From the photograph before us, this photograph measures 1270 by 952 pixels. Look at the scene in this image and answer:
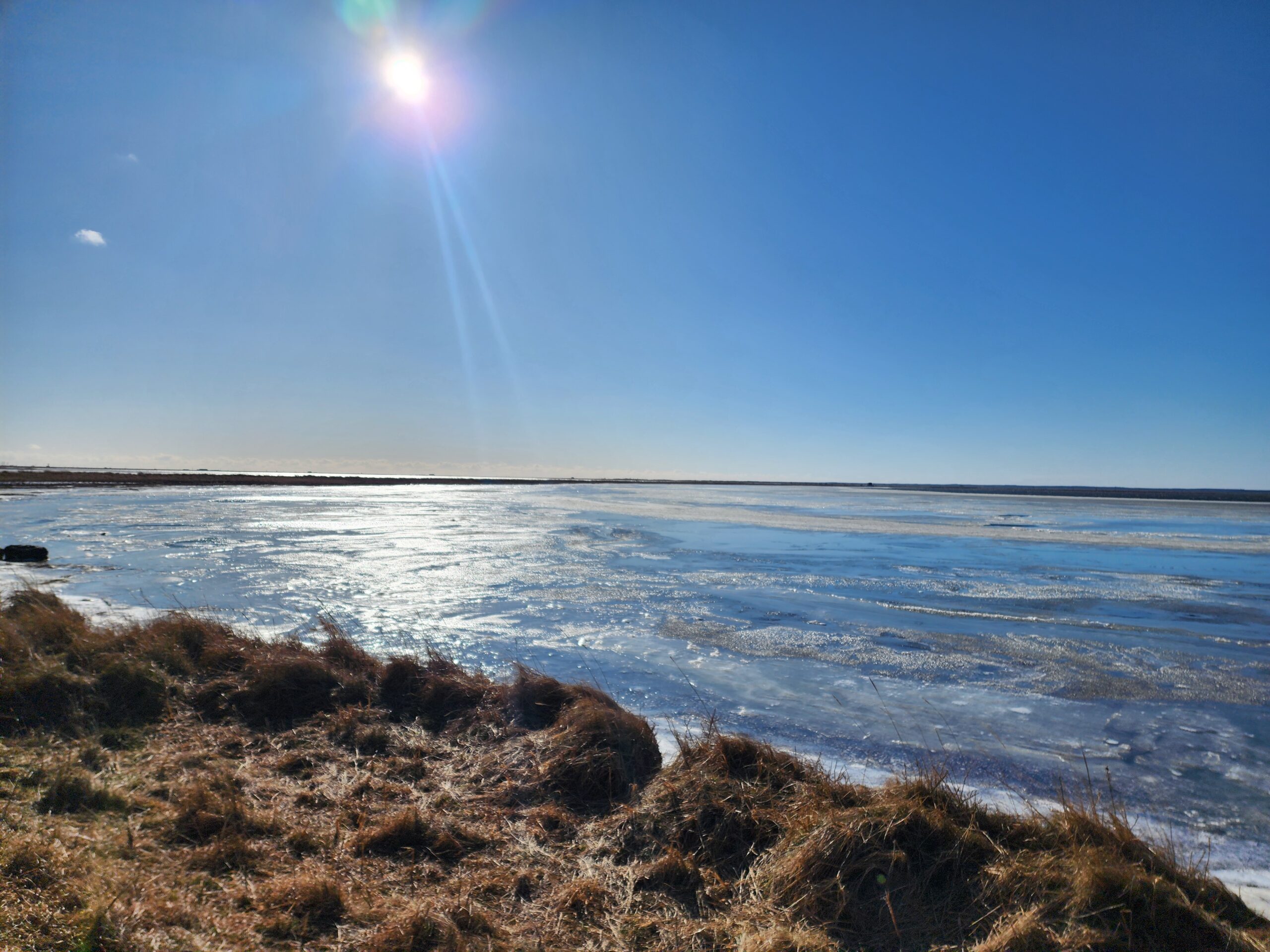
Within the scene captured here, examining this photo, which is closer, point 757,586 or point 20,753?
point 20,753

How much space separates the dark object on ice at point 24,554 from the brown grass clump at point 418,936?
17488 millimetres

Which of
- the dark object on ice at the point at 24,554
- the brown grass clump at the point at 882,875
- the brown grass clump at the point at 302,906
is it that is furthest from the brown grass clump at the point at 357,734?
the dark object on ice at the point at 24,554

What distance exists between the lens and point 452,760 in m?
4.82

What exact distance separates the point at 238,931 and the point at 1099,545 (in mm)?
26604

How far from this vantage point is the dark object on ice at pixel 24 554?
1486cm

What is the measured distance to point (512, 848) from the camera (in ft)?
12.0

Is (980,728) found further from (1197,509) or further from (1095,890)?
(1197,509)

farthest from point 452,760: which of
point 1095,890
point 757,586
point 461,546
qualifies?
point 461,546

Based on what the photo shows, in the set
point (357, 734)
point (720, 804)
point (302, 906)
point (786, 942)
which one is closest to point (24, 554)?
point (357, 734)

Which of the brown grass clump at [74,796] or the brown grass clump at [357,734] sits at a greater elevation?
the brown grass clump at [74,796]

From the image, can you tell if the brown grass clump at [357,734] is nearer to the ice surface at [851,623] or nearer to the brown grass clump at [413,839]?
the brown grass clump at [413,839]

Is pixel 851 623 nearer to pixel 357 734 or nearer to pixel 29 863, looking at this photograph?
pixel 357 734

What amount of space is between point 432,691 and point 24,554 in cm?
1517

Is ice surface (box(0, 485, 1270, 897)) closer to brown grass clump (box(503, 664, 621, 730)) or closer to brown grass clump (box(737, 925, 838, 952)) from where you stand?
brown grass clump (box(503, 664, 621, 730))
